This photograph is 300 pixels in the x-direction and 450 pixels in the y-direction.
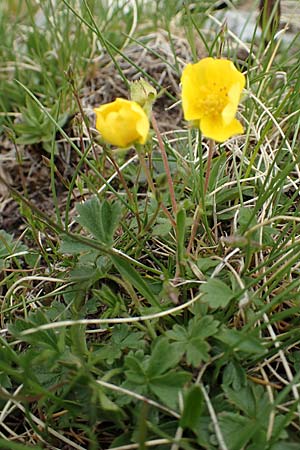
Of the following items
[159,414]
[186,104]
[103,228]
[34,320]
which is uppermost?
[186,104]

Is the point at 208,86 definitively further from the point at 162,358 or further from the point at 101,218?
the point at 162,358

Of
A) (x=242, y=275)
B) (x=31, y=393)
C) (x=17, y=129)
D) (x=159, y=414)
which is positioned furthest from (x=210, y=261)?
(x=17, y=129)

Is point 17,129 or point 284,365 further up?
point 17,129

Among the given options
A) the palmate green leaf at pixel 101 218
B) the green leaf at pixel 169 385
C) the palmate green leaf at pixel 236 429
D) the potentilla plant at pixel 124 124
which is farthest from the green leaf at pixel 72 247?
the palmate green leaf at pixel 236 429

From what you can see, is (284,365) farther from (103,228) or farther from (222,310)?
(103,228)

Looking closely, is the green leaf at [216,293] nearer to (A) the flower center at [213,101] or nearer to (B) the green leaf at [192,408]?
(B) the green leaf at [192,408]

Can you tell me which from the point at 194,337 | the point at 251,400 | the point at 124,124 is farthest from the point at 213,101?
the point at 251,400

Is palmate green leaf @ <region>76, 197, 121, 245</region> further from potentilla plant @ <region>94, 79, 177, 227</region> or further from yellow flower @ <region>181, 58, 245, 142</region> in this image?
yellow flower @ <region>181, 58, 245, 142</region>
